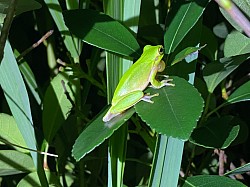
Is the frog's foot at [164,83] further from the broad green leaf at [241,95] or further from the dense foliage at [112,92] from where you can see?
the broad green leaf at [241,95]

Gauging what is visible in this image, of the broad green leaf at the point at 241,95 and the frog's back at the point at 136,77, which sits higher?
the frog's back at the point at 136,77

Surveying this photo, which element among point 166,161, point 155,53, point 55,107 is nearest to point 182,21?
point 155,53

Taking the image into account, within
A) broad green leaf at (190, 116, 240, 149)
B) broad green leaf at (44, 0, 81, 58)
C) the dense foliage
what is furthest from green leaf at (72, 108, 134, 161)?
broad green leaf at (44, 0, 81, 58)

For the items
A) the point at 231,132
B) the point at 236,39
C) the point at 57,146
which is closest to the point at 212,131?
the point at 231,132

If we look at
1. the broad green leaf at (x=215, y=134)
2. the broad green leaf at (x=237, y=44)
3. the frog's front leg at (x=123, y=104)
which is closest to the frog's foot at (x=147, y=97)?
the frog's front leg at (x=123, y=104)

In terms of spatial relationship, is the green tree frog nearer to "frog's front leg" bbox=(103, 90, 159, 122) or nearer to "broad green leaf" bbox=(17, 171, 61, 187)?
"frog's front leg" bbox=(103, 90, 159, 122)
